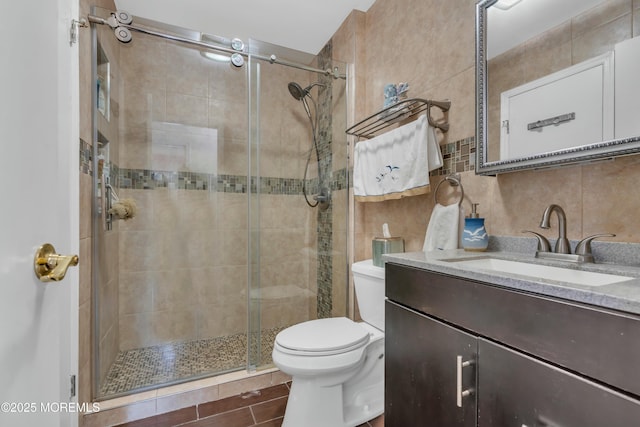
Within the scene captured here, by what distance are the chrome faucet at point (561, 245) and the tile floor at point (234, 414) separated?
3.60 ft

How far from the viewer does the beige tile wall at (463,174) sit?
854 millimetres

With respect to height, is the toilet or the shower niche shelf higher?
the shower niche shelf

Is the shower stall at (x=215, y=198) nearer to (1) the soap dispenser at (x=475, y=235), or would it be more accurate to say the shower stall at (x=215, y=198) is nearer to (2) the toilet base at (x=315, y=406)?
(2) the toilet base at (x=315, y=406)

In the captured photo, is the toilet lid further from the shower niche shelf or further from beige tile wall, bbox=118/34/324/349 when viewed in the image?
the shower niche shelf

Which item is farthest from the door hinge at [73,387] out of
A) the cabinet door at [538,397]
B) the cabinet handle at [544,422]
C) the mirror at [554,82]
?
the mirror at [554,82]

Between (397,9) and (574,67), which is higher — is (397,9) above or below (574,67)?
above

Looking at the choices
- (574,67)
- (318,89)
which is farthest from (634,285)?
(318,89)

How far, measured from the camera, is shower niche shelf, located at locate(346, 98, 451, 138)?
136 centimetres

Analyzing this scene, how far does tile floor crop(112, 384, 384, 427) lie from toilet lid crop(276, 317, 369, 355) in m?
0.45

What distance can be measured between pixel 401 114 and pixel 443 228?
2.14 feet

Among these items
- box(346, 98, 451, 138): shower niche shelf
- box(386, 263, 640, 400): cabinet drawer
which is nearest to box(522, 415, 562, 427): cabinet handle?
box(386, 263, 640, 400): cabinet drawer

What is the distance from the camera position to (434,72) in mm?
1439

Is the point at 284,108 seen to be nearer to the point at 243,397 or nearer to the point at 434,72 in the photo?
the point at 434,72

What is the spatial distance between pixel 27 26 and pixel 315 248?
1.90 m
